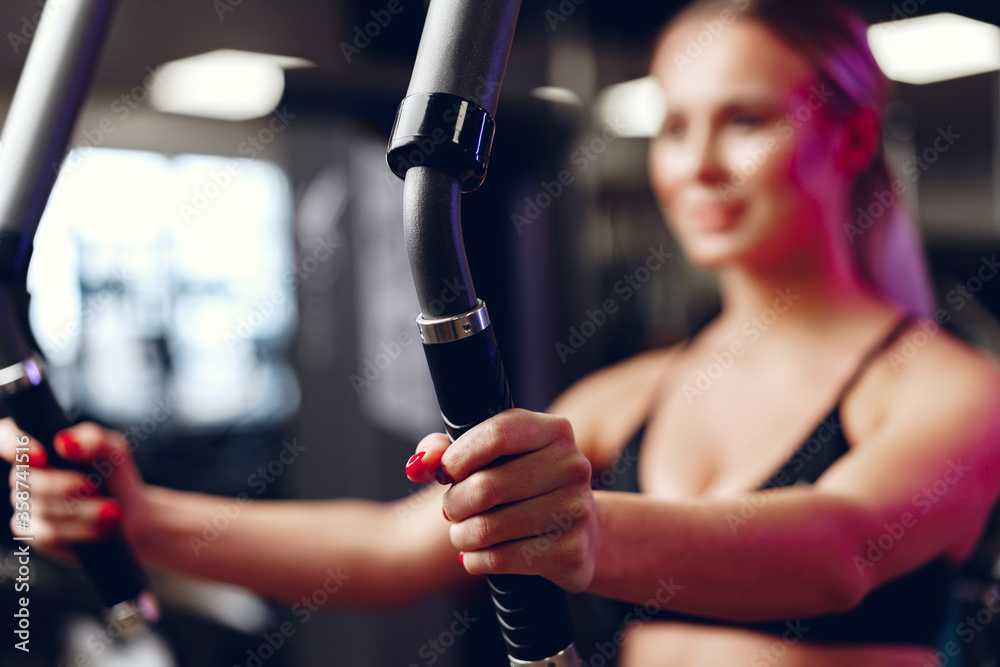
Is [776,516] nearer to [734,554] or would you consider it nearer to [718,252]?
[734,554]

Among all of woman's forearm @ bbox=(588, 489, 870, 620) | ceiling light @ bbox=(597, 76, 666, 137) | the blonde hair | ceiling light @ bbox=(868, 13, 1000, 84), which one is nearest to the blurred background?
ceiling light @ bbox=(597, 76, 666, 137)

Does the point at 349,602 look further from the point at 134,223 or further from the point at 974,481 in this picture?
the point at 134,223

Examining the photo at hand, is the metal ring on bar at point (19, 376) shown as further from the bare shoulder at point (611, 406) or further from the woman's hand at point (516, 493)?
the bare shoulder at point (611, 406)

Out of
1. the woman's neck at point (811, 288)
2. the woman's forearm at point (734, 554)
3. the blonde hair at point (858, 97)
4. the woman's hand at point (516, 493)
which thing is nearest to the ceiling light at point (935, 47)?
the blonde hair at point (858, 97)

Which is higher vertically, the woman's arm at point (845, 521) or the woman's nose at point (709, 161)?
the woman's nose at point (709, 161)

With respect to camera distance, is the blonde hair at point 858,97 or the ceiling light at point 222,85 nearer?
the blonde hair at point 858,97

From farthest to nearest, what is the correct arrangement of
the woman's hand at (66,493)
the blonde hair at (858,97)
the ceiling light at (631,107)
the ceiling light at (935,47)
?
the ceiling light at (631,107) < the ceiling light at (935,47) < the blonde hair at (858,97) < the woman's hand at (66,493)

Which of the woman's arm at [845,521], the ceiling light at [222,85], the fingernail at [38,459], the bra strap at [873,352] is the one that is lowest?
the woman's arm at [845,521]

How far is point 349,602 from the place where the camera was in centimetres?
71

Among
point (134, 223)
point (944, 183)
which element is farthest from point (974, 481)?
point (134, 223)

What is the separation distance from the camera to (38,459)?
1.46 ft

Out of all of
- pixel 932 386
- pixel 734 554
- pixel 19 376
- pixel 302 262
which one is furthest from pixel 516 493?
pixel 302 262

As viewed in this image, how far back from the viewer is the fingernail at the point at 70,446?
17.3 inches

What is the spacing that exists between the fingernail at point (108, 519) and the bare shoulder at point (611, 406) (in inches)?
14.5
